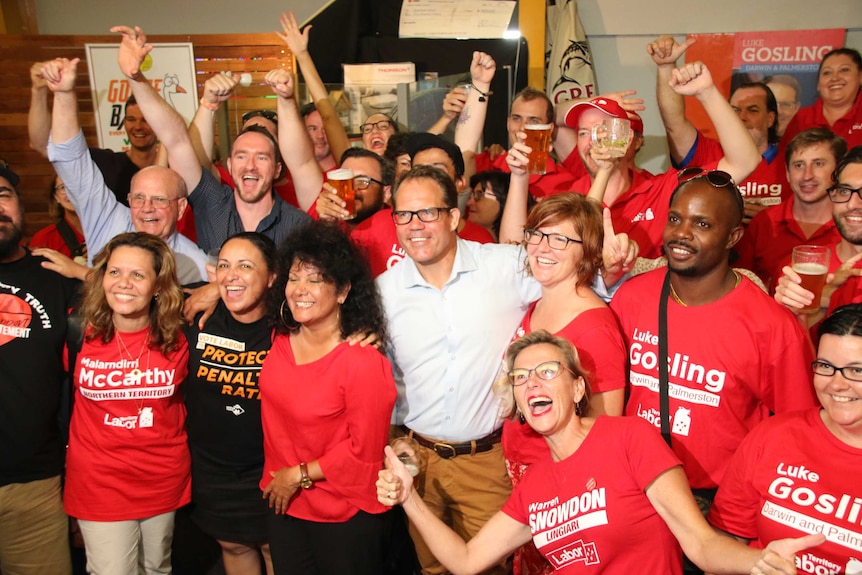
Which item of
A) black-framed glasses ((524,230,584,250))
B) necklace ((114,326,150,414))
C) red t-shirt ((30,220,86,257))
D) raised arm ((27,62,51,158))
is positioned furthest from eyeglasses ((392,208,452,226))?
red t-shirt ((30,220,86,257))

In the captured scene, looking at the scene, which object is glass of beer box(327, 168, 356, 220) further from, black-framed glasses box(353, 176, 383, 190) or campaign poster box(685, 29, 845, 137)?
campaign poster box(685, 29, 845, 137)

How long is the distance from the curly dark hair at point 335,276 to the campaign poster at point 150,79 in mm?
3052

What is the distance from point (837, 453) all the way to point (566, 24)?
4.89m

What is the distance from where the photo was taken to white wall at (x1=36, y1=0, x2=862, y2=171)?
613 cm

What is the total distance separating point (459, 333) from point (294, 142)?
150 centimetres

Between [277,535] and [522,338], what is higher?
[522,338]

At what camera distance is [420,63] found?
6.15 m

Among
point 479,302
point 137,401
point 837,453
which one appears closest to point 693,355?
point 837,453

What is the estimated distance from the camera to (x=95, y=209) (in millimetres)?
3424

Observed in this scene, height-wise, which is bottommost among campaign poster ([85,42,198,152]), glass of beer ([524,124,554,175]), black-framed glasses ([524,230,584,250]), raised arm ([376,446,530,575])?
raised arm ([376,446,530,575])

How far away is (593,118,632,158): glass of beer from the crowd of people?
3 cm

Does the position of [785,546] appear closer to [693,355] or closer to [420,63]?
[693,355]

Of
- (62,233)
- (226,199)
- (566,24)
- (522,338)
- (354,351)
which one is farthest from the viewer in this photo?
(566,24)

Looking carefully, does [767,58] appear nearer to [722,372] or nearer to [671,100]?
[671,100]
